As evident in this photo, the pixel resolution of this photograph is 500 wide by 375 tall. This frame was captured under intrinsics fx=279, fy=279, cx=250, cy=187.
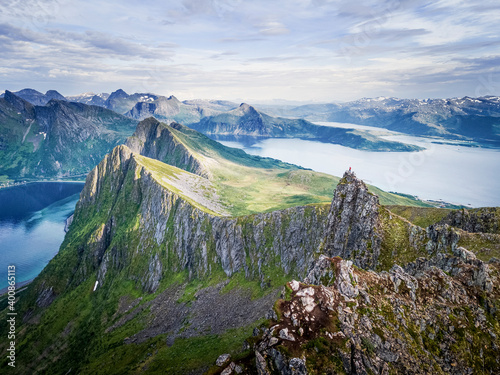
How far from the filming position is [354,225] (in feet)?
215

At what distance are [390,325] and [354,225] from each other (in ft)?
111

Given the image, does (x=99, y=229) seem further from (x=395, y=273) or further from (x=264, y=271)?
(x=395, y=273)

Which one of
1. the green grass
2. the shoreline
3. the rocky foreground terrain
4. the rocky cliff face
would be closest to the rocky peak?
the rocky foreground terrain

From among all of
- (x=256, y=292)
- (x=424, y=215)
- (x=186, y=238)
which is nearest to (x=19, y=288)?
(x=186, y=238)

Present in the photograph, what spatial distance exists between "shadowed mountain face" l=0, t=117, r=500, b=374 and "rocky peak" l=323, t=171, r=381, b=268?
274 millimetres

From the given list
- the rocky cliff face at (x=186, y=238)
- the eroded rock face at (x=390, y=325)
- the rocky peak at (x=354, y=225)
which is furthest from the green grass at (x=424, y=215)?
the eroded rock face at (x=390, y=325)

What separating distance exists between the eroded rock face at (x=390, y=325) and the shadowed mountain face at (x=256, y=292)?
0.14 metres

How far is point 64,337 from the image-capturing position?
406 ft

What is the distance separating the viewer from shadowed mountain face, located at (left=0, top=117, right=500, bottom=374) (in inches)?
1249

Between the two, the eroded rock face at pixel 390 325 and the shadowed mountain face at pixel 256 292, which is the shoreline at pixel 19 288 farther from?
the eroded rock face at pixel 390 325

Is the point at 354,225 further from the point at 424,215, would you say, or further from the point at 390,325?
the point at 424,215

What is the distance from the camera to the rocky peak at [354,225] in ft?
195

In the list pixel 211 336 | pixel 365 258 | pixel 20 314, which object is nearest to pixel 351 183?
pixel 365 258

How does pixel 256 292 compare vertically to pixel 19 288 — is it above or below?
above
